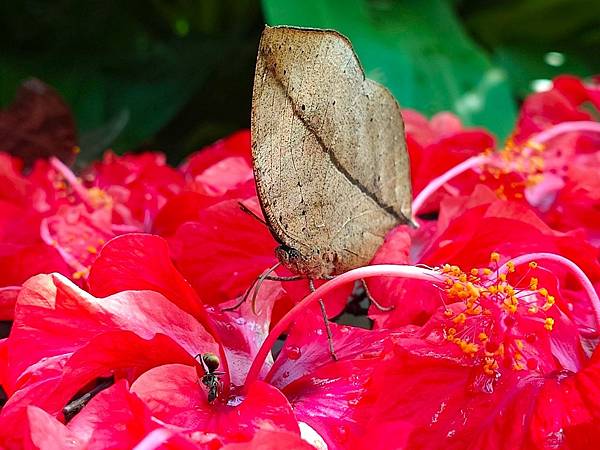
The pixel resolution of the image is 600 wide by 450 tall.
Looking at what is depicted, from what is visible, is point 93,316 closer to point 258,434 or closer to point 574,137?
point 258,434

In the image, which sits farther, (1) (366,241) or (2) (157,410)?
(1) (366,241)

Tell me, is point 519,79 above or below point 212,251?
below

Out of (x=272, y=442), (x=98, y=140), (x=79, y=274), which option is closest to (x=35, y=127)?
(x=98, y=140)

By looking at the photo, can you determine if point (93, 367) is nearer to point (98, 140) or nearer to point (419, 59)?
point (98, 140)

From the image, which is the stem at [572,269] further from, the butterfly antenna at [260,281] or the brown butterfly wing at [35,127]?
the brown butterfly wing at [35,127]

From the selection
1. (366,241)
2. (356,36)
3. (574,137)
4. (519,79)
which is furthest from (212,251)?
(519,79)

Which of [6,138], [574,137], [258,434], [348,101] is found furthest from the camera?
[6,138]
